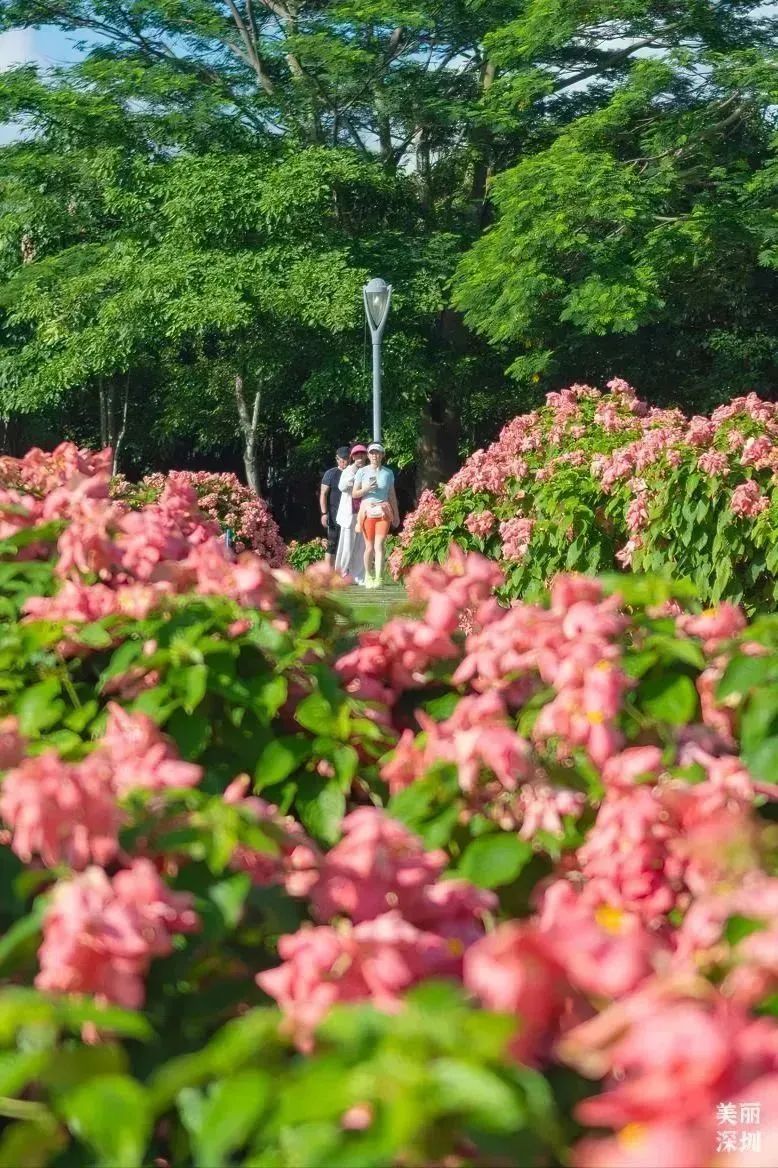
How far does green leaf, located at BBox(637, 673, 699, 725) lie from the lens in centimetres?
180

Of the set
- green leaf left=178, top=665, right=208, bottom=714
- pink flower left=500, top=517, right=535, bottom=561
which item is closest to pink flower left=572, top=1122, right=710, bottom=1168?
green leaf left=178, top=665, right=208, bottom=714

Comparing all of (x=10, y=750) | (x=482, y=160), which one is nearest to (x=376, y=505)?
(x=482, y=160)

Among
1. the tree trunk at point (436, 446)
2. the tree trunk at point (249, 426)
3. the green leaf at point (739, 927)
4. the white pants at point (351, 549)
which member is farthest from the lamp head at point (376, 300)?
the green leaf at point (739, 927)

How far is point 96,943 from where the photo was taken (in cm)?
117

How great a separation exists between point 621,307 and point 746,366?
5.39 meters

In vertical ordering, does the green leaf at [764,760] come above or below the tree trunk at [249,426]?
above

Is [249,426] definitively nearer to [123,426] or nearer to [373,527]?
[123,426]

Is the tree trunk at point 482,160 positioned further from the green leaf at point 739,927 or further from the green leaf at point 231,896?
the green leaf at point 739,927

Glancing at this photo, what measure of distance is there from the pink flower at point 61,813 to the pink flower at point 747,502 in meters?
5.78

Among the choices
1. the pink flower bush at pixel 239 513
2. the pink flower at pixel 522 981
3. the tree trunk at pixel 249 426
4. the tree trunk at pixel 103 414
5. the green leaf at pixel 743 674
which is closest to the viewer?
the pink flower at pixel 522 981

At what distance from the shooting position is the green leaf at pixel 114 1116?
0.94m

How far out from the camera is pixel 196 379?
85.0ft

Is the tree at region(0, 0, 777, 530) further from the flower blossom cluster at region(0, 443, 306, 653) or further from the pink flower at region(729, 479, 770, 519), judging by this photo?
the flower blossom cluster at region(0, 443, 306, 653)

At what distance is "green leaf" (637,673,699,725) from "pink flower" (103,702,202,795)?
0.53 m
